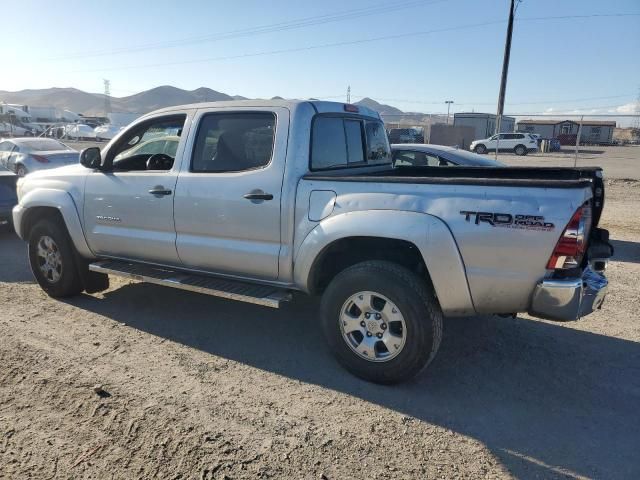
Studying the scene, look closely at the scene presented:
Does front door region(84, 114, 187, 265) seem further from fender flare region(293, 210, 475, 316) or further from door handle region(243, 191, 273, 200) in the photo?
fender flare region(293, 210, 475, 316)

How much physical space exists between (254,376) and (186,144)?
210 cm

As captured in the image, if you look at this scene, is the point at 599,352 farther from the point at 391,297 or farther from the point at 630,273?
the point at 630,273

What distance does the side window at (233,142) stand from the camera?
418 cm

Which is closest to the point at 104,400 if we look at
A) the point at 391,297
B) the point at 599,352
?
the point at 391,297

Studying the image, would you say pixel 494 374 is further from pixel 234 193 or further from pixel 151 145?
pixel 151 145

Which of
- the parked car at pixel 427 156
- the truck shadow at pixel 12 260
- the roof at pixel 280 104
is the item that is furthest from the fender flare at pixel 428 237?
the parked car at pixel 427 156

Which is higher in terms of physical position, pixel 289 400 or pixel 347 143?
pixel 347 143

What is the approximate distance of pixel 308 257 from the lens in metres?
3.85

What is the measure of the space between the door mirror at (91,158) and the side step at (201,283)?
97cm

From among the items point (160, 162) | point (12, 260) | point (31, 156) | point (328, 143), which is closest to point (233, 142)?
point (328, 143)

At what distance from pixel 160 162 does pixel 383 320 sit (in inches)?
106

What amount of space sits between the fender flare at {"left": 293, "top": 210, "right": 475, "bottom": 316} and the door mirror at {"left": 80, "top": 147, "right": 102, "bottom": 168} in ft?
8.63

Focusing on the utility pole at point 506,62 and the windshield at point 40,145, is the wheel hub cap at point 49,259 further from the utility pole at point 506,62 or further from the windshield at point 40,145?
the utility pole at point 506,62

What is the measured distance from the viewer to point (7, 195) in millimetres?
8844
